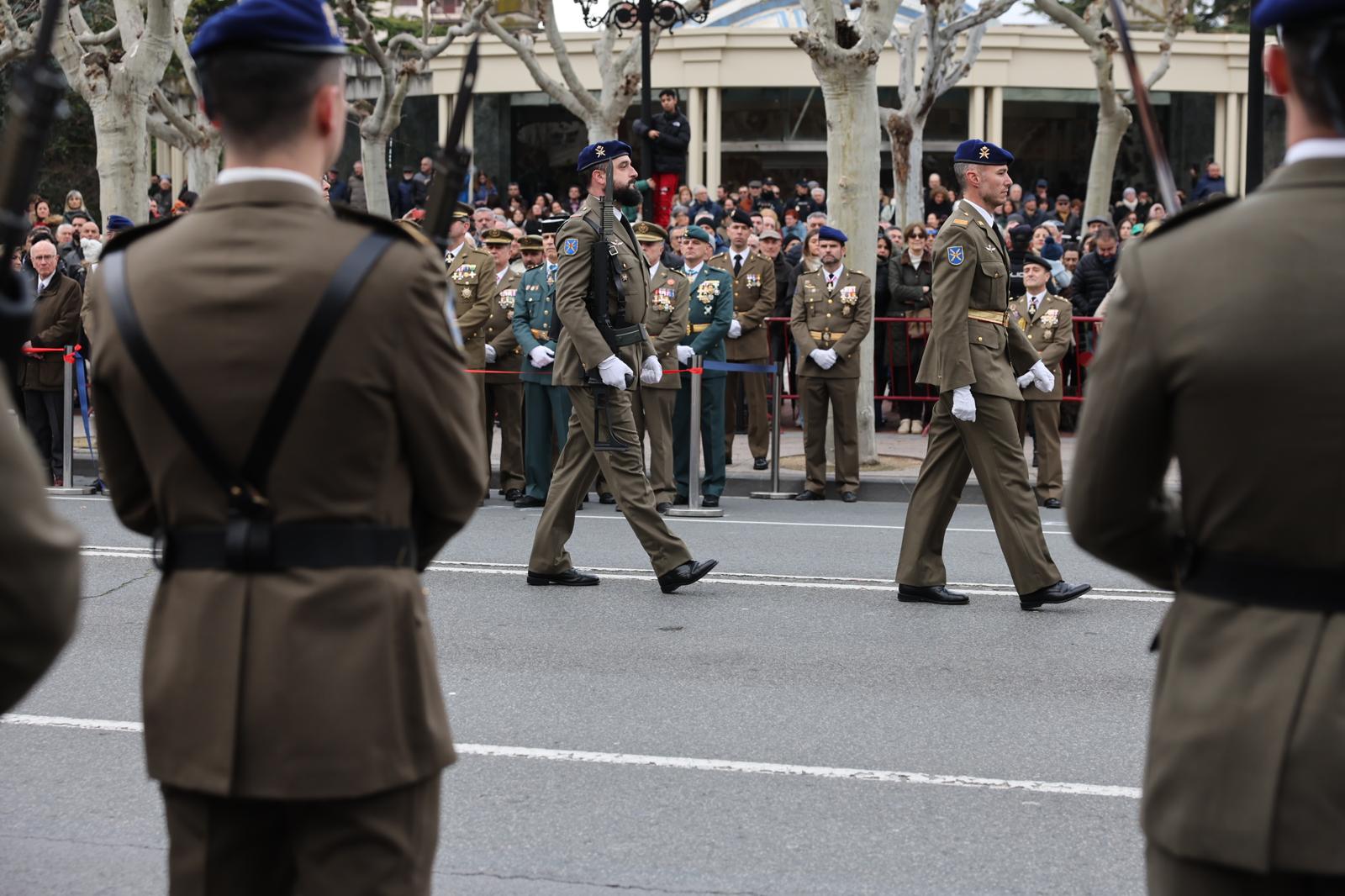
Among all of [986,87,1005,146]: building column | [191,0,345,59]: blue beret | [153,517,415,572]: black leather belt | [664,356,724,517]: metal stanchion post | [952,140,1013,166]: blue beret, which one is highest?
[986,87,1005,146]: building column

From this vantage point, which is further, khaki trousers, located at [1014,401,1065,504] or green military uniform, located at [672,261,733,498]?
green military uniform, located at [672,261,733,498]

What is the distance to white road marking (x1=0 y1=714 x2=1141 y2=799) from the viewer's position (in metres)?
5.45

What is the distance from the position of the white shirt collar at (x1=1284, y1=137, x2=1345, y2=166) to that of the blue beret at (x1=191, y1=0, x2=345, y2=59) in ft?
4.95

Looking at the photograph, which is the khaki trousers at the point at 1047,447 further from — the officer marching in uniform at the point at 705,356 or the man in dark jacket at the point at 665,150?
the man in dark jacket at the point at 665,150

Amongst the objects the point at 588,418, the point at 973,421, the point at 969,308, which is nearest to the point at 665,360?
the point at 588,418

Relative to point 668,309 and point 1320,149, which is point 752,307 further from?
point 1320,149

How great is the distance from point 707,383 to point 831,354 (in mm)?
1042

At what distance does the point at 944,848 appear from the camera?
16.0 feet

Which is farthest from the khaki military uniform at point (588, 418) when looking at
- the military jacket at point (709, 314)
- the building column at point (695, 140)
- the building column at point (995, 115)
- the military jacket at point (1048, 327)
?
the building column at point (995, 115)

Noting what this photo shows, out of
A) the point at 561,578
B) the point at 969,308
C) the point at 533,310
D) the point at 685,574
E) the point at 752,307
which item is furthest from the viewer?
the point at 752,307

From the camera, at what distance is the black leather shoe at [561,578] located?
9.10 m

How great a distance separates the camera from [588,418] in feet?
29.4

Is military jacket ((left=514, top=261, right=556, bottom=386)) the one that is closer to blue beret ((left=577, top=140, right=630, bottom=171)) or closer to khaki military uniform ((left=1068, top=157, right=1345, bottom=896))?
blue beret ((left=577, top=140, right=630, bottom=171))

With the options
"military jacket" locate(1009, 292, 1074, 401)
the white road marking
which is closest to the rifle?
the white road marking
